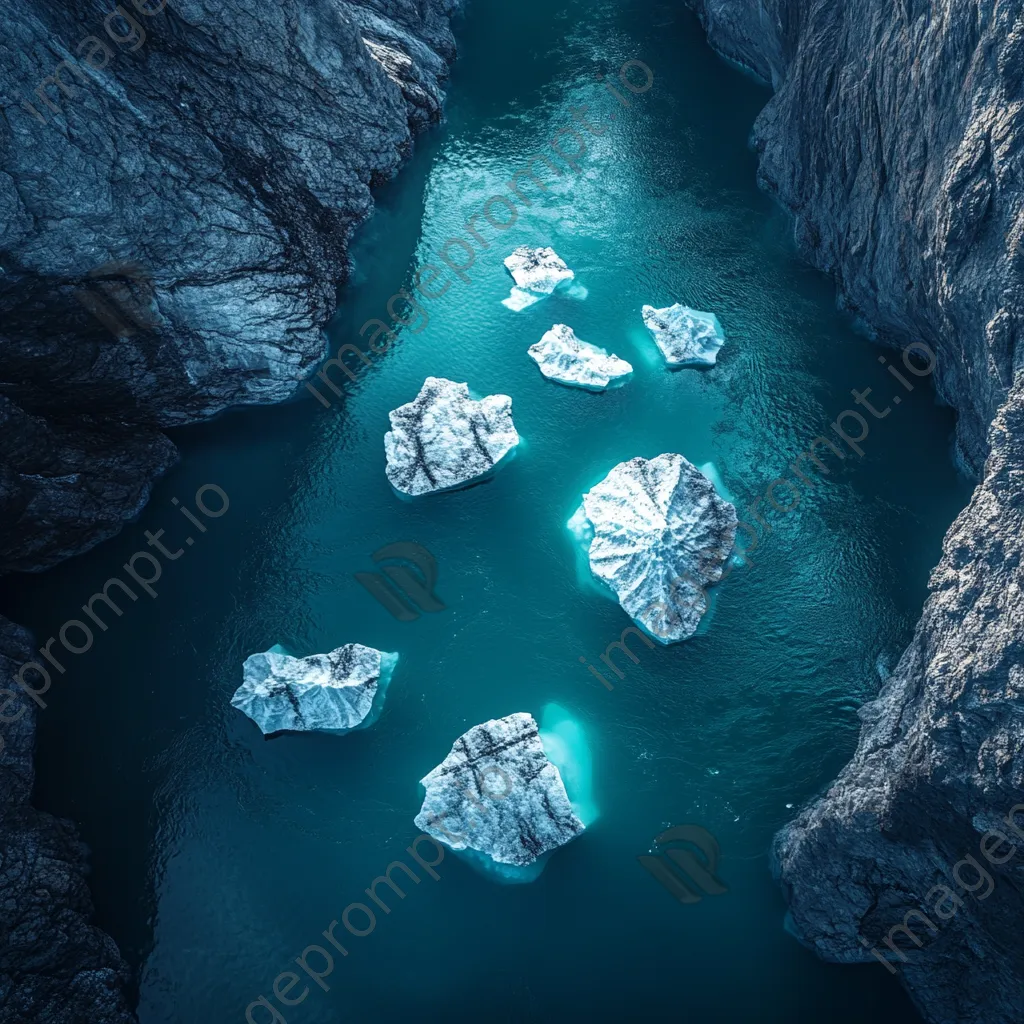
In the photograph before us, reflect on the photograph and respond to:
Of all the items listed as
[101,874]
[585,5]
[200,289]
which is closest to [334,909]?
[101,874]

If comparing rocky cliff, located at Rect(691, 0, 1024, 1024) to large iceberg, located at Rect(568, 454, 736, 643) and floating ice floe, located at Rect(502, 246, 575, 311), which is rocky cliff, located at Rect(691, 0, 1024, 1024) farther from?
floating ice floe, located at Rect(502, 246, 575, 311)

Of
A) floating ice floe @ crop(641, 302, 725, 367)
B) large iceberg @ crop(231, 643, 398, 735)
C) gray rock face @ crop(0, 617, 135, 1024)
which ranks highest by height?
gray rock face @ crop(0, 617, 135, 1024)

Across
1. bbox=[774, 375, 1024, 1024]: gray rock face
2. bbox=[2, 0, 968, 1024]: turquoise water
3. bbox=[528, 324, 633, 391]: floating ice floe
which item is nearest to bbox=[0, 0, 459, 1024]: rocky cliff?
bbox=[2, 0, 968, 1024]: turquoise water

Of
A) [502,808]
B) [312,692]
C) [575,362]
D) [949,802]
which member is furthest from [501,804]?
[575,362]

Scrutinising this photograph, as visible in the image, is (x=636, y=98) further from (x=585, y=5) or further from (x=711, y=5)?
(x=585, y=5)
